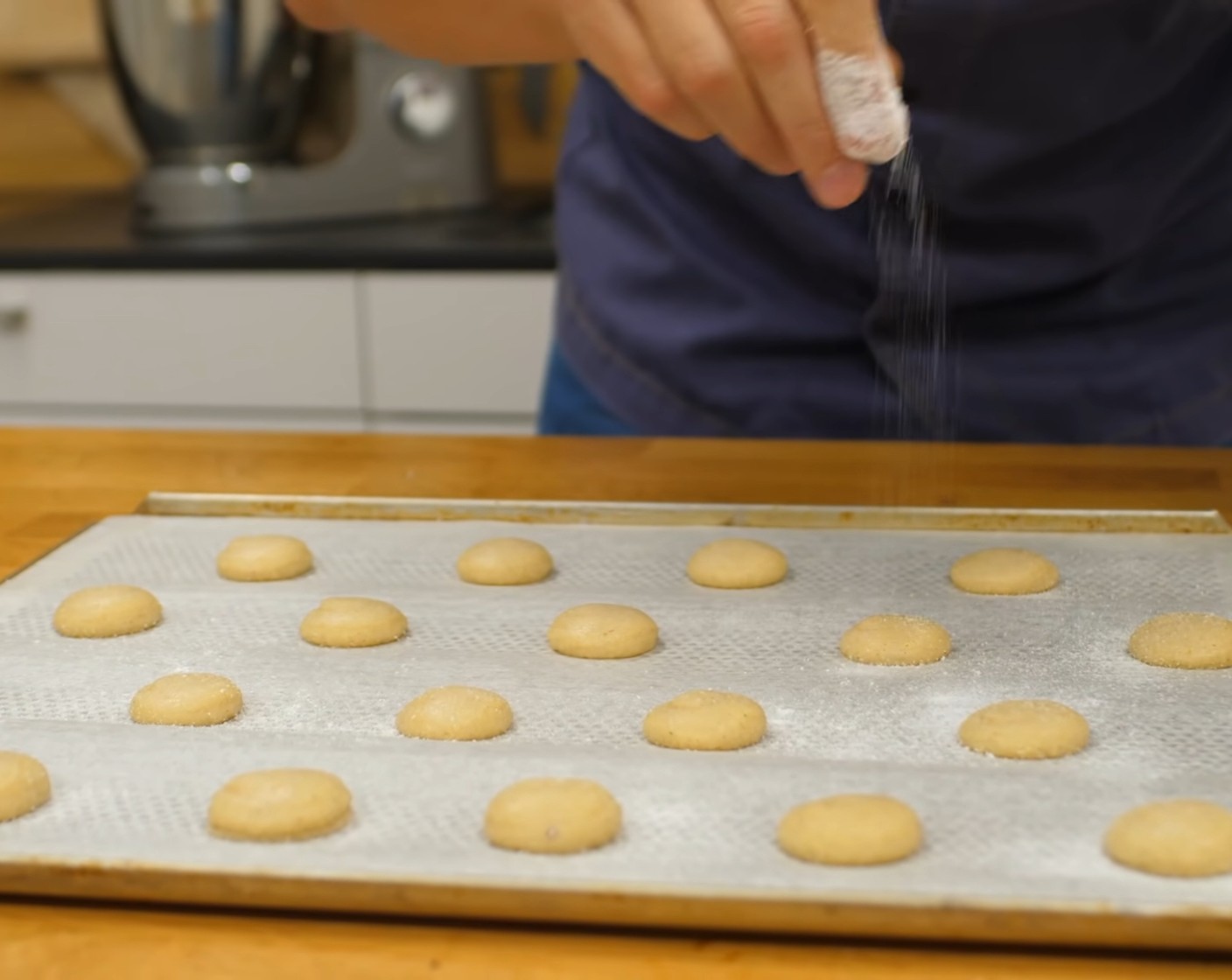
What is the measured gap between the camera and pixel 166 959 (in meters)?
0.59

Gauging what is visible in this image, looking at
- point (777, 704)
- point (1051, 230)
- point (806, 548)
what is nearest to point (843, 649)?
point (777, 704)

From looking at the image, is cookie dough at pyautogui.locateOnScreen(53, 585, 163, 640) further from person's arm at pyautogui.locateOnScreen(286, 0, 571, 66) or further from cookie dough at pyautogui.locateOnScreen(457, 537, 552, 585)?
person's arm at pyautogui.locateOnScreen(286, 0, 571, 66)

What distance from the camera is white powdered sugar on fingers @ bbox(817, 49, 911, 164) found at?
2.60 ft

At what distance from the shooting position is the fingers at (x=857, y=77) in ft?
2.56

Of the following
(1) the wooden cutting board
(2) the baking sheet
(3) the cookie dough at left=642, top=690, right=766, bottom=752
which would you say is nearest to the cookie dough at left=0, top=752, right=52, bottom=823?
(2) the baking sheet

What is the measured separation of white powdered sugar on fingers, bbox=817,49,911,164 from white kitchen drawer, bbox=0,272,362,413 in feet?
4.14

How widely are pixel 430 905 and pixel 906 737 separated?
0.93 ft

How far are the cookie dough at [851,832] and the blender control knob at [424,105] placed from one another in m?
1.65

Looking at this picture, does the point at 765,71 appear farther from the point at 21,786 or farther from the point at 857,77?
the point at 21,786

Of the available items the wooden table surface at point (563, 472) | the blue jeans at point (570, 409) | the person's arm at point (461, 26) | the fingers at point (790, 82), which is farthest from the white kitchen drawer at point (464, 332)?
the fingers at point (790, 82)

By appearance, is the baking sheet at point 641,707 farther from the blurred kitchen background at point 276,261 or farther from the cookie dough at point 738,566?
the blurred kitchen background at point 276,261

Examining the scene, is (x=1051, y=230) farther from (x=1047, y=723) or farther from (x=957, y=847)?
(x=957, y=847)

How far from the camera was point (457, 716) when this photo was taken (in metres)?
0.80

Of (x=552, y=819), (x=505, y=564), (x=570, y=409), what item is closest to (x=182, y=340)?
(x=570, y=409)
